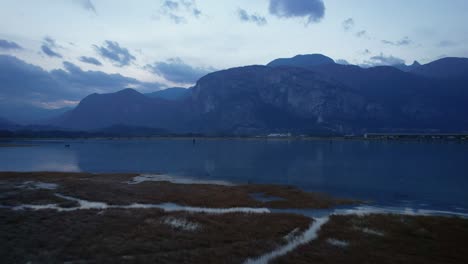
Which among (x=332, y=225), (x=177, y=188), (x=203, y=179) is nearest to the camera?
(x=332, y=225)

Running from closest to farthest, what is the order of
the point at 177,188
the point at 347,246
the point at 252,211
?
the point at 347,246, the point at 252,211, the point at 177,188

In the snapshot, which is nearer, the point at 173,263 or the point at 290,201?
the point at 173,263

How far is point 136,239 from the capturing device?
24984mm

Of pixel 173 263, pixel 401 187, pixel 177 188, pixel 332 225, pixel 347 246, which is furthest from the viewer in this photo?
pixel 401 187

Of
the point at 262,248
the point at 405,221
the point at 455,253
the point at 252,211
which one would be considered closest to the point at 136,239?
the point at 262,248

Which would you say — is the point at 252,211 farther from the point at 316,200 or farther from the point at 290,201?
the point at 316,200

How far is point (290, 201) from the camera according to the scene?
43062 millimetres

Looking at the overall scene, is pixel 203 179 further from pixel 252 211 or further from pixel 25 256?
pixel 25 256

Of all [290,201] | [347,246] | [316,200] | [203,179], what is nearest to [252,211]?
[290,201]

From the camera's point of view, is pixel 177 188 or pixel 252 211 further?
pixel 177 188

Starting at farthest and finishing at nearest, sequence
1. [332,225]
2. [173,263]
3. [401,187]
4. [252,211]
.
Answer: [401,187] → [252,211] → [332,225] → [173,263]

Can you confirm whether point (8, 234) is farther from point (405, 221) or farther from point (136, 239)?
point (405, 221)

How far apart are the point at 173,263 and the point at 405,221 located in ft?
74.7

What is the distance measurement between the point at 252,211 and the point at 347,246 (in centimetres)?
1387
